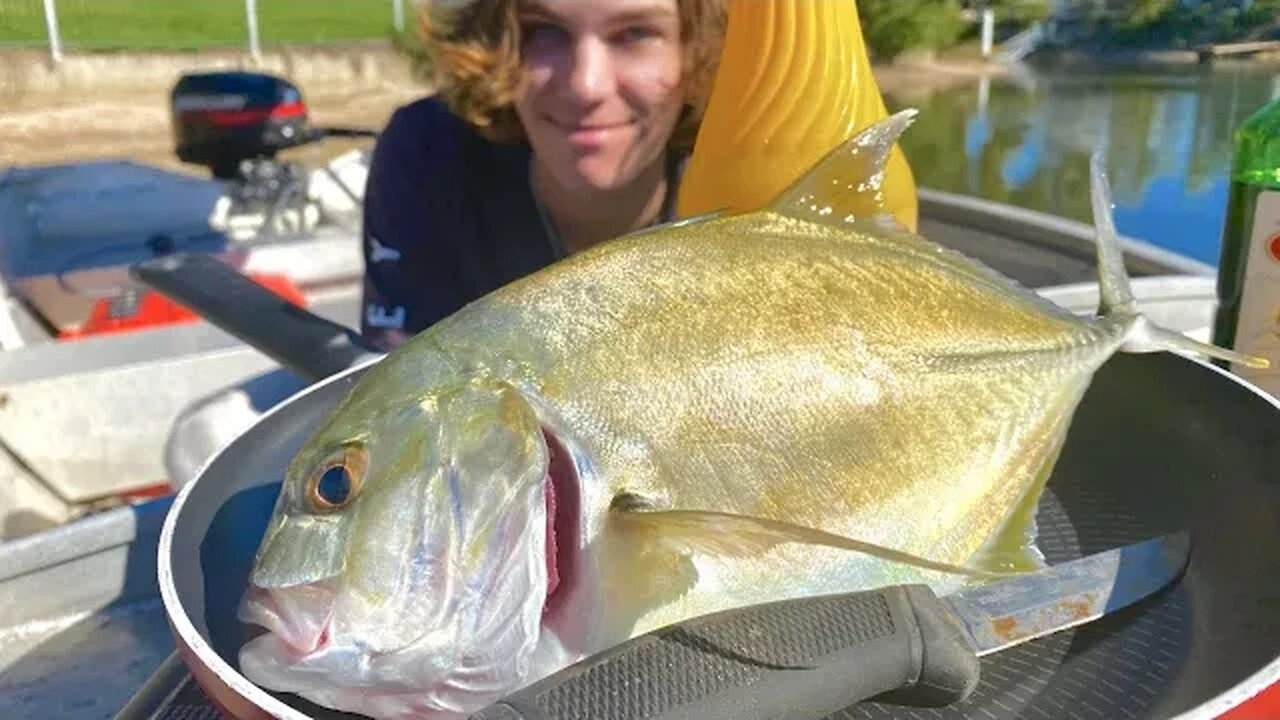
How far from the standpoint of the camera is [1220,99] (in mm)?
15312

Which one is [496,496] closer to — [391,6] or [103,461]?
[103,461]

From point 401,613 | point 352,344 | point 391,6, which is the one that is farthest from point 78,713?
point 391,6

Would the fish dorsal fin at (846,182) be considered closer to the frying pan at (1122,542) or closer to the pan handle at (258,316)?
the frying pan at (1122,542)

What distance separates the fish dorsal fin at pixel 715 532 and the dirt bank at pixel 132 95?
8.64 metres

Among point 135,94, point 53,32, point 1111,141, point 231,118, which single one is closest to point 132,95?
point 135,94

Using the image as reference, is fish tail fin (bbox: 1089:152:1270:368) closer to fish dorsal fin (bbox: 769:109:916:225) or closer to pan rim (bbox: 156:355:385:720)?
fish dorsal fin (bbox: 769:109:916:225)

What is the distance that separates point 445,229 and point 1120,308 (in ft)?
4.40

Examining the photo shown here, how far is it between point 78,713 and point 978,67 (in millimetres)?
24906

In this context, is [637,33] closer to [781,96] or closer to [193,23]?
[781,96]

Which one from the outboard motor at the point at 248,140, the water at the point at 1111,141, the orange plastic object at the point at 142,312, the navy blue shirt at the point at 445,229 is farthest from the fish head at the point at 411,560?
the outboard motor at the point at 248,140

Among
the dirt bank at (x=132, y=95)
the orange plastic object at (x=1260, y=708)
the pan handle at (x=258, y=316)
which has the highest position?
the orange plastic object at (x=1260, y=708)

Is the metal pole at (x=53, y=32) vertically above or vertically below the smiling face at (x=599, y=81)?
below

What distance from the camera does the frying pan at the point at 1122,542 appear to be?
739 mm

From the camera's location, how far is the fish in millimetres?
696
